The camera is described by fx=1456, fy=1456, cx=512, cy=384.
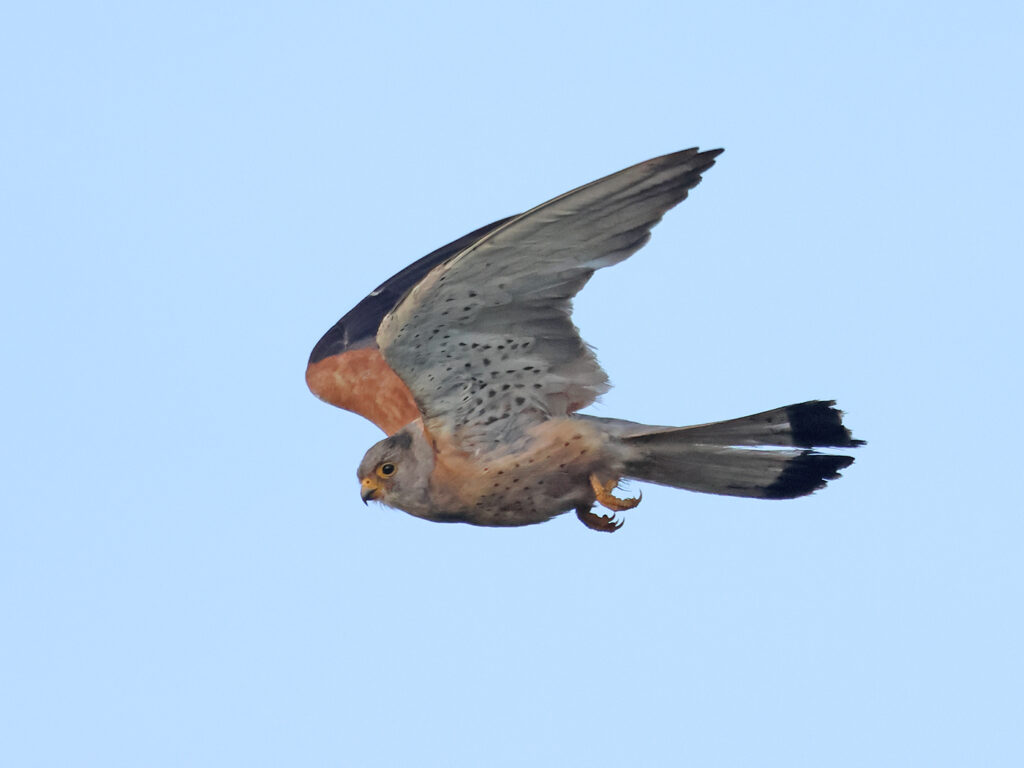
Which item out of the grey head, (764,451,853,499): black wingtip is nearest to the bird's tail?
(764,451,853,499): black wingtip

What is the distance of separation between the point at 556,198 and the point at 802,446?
1.87m

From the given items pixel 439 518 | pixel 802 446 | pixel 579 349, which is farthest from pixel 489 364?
pixel 802 446

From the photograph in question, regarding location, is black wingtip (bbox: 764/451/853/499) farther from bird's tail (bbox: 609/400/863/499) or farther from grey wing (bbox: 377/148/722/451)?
grey wing (bbox: 377/148/722/451)

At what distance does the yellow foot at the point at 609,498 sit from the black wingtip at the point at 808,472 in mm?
708

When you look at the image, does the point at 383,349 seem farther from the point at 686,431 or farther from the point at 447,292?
the point at 686,431

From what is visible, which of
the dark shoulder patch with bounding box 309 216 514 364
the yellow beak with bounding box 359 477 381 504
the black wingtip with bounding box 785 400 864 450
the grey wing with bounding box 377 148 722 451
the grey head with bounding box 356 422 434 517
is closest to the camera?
the grey wing with bounding box 377 148 722 451

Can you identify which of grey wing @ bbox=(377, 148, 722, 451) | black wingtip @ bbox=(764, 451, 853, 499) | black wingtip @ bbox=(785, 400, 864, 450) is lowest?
black wingtip @ bbox=(764, 451, 853, 499)

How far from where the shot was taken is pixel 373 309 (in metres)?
9.03

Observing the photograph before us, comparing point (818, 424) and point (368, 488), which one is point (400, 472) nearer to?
point (368, 488)

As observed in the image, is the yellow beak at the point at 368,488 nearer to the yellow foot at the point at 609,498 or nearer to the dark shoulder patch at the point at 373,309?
the yellow foot at the point at 609,498

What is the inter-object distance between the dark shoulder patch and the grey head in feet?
5.07

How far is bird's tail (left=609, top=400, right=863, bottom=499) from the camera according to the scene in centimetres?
683

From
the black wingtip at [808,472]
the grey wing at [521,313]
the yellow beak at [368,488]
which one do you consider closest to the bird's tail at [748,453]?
the black wingtip at [808,472]

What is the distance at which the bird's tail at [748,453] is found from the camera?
683cm
